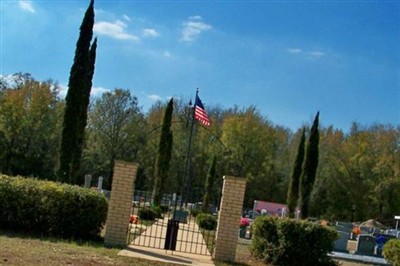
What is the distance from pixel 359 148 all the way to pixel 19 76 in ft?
128

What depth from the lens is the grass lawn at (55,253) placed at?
835cm

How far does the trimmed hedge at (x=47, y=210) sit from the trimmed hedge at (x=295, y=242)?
434 cm

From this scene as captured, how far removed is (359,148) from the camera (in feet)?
191

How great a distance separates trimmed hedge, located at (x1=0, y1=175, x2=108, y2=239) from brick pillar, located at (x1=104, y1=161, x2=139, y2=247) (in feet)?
Answer: 2.76

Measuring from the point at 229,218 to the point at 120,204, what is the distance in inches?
101

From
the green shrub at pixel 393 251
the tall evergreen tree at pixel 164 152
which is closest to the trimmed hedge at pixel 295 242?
the green shrub at pixel 393 251

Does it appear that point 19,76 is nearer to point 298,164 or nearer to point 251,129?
point 251,129

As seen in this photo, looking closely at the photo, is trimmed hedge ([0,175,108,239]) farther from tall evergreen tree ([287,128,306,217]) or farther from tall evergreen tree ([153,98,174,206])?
tall evergreen tree ([287,128,306,217])

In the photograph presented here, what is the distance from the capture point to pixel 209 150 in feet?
187

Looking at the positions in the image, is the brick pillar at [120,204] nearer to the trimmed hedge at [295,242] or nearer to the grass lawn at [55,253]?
the grass lawn at [55,253]

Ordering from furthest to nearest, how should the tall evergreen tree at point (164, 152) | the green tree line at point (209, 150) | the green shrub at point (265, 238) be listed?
1. the green tree line at point (209, 150)
2. the tall evergreen tree at point (164, 152)
3. the green shrub at point (265, 238)

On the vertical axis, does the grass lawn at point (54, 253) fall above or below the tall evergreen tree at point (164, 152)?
below

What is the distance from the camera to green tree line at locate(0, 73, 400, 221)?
52219 millimetres

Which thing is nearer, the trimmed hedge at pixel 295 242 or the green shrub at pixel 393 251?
the trimmed hedge at pixel 295 242
